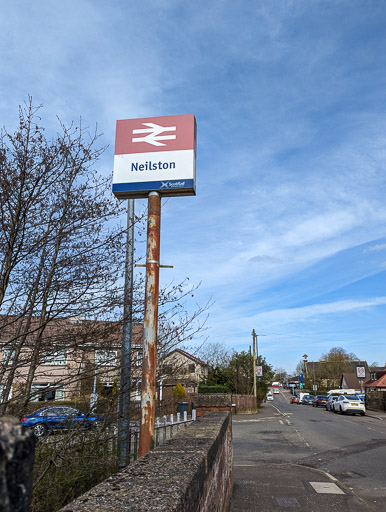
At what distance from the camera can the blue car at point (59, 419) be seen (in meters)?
4.85

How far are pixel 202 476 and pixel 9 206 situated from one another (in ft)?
11.9

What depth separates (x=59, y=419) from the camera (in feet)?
16.4

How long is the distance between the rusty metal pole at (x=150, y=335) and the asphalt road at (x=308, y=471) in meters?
2.30

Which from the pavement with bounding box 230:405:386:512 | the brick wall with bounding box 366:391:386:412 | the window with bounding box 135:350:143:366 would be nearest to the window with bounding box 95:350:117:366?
the window with bounding box 135:350:143:366

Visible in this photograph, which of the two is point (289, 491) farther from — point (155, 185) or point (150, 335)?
point (155, 185)

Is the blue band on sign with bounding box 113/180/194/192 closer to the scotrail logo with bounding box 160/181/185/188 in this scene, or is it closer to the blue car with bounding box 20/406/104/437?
the scotrail logo with bounding box 160/181/185/188

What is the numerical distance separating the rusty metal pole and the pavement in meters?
2.25

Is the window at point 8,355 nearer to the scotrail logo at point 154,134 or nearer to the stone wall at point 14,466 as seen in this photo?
the scotrail logo at point 154,134

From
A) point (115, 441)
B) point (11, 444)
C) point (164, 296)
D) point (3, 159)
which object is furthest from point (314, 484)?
point (11, 444)

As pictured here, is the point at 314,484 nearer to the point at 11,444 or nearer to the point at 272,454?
the point at 272,454

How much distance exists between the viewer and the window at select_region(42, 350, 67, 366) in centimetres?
494

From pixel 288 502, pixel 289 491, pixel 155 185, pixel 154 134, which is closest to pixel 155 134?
pixel 154 134

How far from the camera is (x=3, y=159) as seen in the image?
498cm

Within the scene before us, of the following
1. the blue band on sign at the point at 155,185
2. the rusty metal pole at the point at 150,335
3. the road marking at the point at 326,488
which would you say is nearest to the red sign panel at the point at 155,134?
the blue band on sign at the point at 155,185
